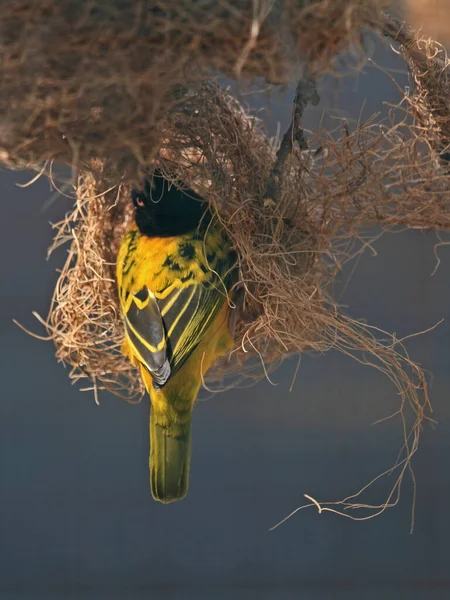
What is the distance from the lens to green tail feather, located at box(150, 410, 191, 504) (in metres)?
1.38

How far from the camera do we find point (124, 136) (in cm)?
89

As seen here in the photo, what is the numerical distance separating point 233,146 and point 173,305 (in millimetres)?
280

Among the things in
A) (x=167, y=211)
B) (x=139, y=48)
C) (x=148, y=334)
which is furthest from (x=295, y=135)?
(x=139, y=48)

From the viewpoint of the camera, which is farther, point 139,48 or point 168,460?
point 168,460

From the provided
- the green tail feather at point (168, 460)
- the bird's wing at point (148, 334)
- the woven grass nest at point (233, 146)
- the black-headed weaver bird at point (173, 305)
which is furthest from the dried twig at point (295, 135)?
the green tail feather at point (168, 460)

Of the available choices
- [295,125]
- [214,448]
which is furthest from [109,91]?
[214,448]

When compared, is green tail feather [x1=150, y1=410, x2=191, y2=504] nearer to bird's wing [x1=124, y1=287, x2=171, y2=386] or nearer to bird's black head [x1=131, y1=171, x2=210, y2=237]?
bird's wing [x1=124, y1=287, x2=171, y2=386]

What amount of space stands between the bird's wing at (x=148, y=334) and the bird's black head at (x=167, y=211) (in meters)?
0.12

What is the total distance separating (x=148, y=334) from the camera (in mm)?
1346

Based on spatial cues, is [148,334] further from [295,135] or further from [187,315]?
[295,135]

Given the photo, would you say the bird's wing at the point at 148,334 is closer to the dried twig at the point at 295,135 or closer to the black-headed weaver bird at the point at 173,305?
the black-headed weaver bird at the point at 173,305

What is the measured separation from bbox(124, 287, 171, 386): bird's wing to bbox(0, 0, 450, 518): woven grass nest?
0.49 ft

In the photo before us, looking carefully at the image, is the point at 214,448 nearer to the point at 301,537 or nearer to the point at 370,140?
the point at 301,537

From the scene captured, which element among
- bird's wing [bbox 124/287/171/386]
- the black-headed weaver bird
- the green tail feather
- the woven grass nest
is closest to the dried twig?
the woven grass nest
